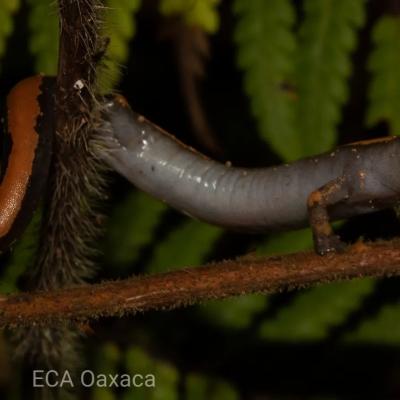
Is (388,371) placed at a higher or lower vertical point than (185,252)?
lower

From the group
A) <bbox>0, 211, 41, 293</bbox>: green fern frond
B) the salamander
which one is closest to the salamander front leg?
the salamander

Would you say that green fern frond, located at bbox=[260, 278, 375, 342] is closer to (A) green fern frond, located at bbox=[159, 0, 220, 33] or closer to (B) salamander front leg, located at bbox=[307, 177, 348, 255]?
(B) salamander front leg, located at bbox=[307, 177, 348, 255]

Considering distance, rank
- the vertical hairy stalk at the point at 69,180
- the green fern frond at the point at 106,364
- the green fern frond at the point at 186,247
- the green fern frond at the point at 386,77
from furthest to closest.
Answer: the green fern frond at the point at 186,247 → the green fern frond at the point at 106,364 → the green fern frond at the point at 386,77 → the vertical hairy stalk at the point at 69,180

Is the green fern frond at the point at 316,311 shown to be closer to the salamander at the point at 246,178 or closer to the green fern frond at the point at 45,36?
the salamander at the point at 246,178

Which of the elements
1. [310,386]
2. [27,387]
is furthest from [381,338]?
[27,387]

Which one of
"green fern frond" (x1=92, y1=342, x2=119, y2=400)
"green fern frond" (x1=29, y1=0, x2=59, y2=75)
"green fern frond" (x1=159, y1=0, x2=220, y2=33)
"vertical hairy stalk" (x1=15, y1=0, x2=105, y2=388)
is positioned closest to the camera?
"vertical hairy stalk" (x1=15, y1=0, x2=105, y2=388)

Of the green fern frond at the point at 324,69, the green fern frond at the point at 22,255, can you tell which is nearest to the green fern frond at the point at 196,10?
the green fern frond at the point at 324,69

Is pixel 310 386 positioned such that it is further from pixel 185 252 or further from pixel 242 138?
pixel 242 138
